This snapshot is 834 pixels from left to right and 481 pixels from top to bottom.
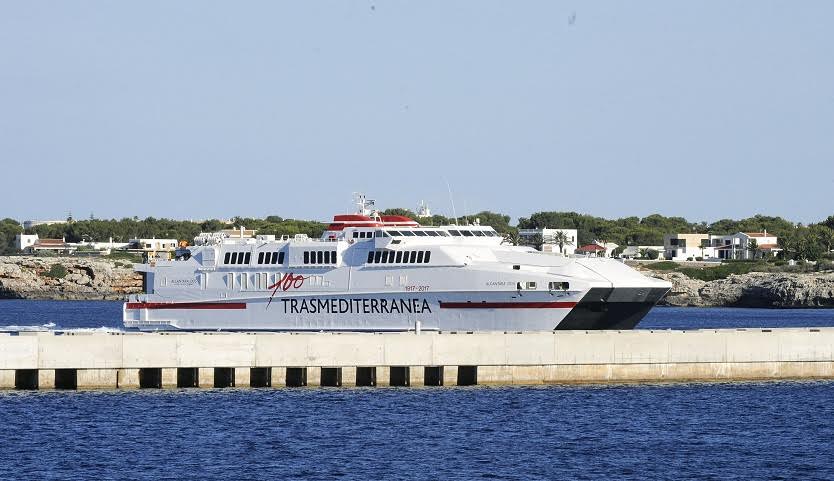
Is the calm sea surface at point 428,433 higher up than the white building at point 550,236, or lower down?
lower down

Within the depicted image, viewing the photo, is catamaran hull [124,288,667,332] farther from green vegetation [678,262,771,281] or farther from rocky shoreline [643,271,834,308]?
green vegetation [678,262,771,281]

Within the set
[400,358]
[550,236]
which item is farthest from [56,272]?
[400,358]

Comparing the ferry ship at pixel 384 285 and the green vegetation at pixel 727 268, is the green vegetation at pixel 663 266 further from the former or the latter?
the ferry ship at pixel 384 285

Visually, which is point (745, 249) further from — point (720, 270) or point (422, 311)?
point (422, 311)

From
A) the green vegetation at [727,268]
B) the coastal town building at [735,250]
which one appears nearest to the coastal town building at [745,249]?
the coastal town building at [735,250]

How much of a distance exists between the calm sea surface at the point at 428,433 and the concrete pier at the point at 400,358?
0.56 m

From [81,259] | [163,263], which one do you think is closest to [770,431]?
[163,263]

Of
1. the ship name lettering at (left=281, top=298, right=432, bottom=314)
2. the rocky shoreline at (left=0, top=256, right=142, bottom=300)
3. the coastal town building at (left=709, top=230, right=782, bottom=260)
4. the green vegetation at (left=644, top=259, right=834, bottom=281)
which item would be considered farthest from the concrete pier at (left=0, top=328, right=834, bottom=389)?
the coastal town building at (left=709, top=230, right=782, bottom=260)

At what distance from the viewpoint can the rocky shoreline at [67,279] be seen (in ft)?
540

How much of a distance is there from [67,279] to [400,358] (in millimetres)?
121762

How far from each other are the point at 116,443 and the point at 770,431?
20.3 meters

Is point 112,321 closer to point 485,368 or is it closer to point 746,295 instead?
point 485,368

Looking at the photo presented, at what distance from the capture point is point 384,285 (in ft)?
227

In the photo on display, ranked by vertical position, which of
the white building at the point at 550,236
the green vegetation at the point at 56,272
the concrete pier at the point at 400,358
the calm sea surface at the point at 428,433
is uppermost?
the white building at the point at 550,236
